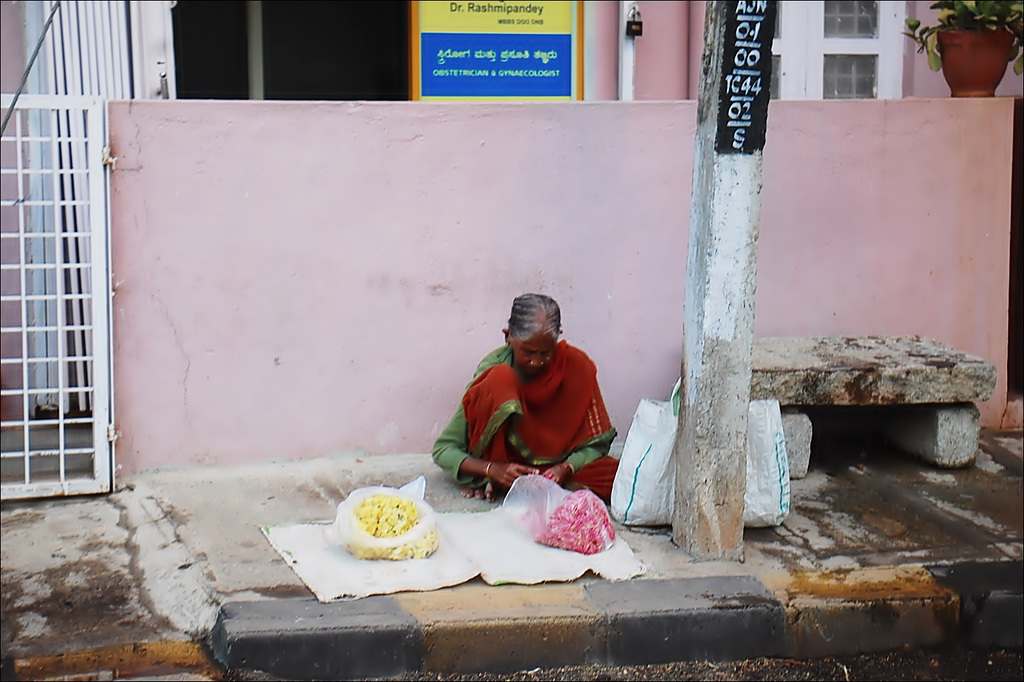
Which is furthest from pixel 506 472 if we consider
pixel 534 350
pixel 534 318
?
pixel 534 318

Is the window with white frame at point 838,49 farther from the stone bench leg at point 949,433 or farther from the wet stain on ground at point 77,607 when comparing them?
the wet stain on ground at point 77,607

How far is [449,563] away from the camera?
13.3 feet

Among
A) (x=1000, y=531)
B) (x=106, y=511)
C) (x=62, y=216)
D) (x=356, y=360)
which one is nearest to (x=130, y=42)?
(x=62, y=216)

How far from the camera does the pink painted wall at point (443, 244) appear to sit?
5004 mm

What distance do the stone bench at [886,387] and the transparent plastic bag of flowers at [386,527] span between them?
5.26ft

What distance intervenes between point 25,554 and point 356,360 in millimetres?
1583

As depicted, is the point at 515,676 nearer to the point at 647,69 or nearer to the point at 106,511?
the point at 106,511

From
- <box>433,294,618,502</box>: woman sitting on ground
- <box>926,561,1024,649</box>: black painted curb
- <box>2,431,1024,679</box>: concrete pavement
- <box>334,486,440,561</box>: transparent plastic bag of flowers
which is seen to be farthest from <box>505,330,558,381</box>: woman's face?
<box>926,561,1024,649</box>: black painted curb

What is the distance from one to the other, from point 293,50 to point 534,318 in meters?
4.22

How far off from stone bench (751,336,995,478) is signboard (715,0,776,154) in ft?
4.33

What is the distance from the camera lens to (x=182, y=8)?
752cm

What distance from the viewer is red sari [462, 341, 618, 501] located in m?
4.74

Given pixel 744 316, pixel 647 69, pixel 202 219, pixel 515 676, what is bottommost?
pixel 515 676

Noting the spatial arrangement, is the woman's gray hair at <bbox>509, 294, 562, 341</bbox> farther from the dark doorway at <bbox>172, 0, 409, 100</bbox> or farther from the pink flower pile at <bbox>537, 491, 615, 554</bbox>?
the dark doorway at <bbox>172, 0, 409, 100</bbox>
